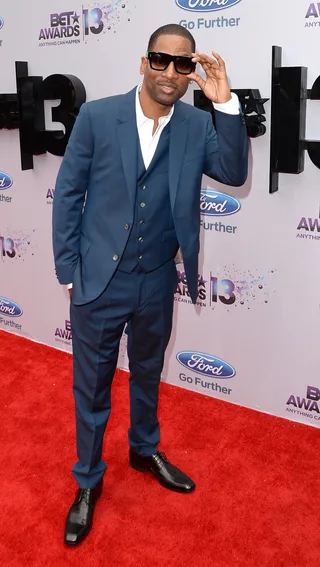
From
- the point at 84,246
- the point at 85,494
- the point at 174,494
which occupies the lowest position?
the point at 174,494

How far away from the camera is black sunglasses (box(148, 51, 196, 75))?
7.18ft

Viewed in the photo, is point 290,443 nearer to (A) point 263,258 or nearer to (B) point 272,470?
(B) point 272,470

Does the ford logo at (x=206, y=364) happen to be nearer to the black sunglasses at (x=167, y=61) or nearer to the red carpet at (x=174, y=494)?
the red carpet at (x=174, y=494)

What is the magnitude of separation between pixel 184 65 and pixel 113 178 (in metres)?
0.51

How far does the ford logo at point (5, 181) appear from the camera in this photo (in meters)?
4.59

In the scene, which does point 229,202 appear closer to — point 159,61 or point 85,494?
point 159,61

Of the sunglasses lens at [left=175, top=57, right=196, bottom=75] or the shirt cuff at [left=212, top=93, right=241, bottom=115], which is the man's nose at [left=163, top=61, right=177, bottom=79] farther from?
the shirt cuff at [left=212, top=93, right=241, bottom=115]

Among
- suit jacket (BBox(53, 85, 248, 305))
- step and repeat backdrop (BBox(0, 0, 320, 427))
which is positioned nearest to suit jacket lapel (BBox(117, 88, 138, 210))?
suit jacket (BBox(53, 85, 248, 305))

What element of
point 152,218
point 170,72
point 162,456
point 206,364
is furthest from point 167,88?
point 206,364

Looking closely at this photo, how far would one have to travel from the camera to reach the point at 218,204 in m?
3.58

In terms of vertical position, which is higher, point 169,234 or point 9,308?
point 169,234

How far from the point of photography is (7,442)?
133 inches

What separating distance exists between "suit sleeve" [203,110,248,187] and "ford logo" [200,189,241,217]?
3.31ft

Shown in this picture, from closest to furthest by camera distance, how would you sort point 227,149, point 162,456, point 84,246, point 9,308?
1. point 227,149
2. point 84,246
3. point 162,456
4. point 9,308
